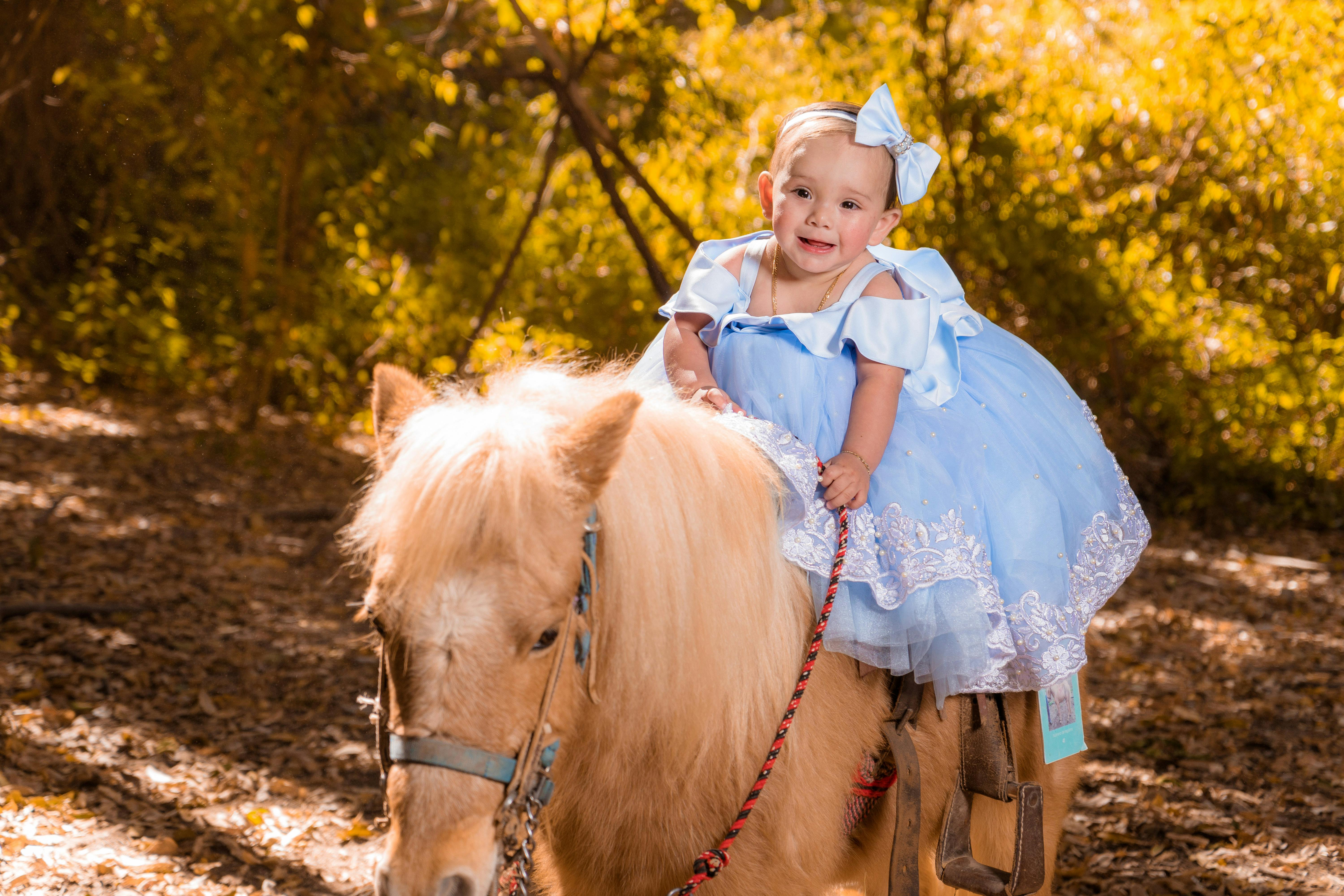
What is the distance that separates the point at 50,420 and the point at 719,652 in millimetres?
7631

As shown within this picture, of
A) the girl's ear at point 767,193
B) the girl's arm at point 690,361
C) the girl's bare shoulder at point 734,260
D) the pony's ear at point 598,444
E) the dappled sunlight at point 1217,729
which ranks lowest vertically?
the dappled sunlight at point 1217,729

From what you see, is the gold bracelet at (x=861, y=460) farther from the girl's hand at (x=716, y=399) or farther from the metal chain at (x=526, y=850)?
the metal chain at (x=526, y=850)

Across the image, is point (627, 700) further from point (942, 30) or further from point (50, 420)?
point (50, 420)

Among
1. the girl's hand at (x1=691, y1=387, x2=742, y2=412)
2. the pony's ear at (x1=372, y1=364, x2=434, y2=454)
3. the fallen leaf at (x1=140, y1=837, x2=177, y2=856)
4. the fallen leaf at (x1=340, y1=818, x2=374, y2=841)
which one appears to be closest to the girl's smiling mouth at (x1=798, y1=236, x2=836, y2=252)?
the girl's hand at (x1=691, y1=387, x2=742, y2=412)

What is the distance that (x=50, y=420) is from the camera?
24.7 feet

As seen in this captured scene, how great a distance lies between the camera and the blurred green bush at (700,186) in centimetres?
605

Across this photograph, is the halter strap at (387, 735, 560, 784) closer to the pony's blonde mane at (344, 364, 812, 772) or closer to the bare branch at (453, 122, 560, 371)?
the pony's blonde mane at (344, 364, 812, 772)

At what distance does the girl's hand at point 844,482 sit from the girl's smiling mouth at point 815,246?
0.44 m

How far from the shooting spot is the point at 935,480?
189 cm

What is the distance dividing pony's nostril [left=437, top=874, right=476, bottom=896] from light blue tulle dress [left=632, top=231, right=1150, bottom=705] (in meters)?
0.76

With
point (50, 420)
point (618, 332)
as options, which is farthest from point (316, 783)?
point (50, 420)

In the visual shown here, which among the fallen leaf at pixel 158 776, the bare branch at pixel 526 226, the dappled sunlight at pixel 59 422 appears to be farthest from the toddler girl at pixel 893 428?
the dappled sunlight at pixel 59 422

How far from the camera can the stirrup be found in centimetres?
206

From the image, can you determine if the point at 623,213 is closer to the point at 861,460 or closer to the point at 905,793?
the point at 861,460
